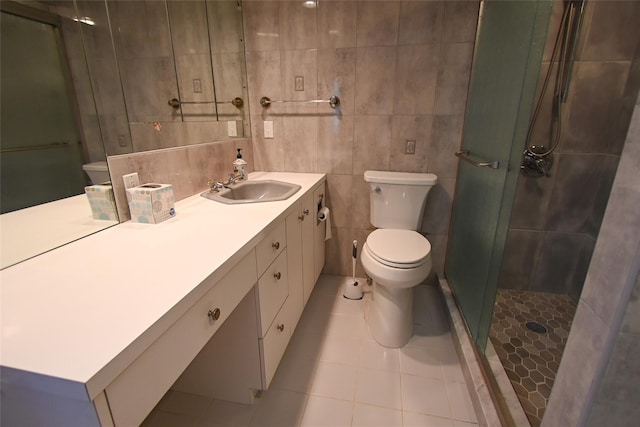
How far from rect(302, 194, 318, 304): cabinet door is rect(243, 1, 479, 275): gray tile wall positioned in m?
0.39

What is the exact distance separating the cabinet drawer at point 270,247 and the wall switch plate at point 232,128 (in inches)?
37.9

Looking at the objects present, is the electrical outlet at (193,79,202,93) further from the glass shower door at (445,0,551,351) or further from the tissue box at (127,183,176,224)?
the glass shower door at (445,0,551,351)

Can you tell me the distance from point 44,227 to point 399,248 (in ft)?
4.71

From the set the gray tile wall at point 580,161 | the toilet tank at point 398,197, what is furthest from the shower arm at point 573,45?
the toilet tank at point 398,197

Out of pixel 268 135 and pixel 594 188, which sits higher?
pixel 268 135

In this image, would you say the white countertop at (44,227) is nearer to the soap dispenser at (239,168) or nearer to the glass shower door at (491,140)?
the soap dispenser at (239,168)

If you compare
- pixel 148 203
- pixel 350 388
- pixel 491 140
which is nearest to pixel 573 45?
pixel 491 140

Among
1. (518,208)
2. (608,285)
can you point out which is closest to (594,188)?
(518,208)

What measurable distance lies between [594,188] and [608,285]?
160 cm

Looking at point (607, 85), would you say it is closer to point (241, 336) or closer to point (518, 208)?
point (518, 208)

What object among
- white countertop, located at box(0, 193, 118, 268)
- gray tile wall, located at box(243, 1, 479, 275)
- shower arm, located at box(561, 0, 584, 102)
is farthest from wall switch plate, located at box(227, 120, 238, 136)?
shower arm, located at box(561, 0, 584, 102)

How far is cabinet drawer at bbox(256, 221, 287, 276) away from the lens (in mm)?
1079

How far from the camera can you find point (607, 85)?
163cm

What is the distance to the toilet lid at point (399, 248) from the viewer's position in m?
1.48
